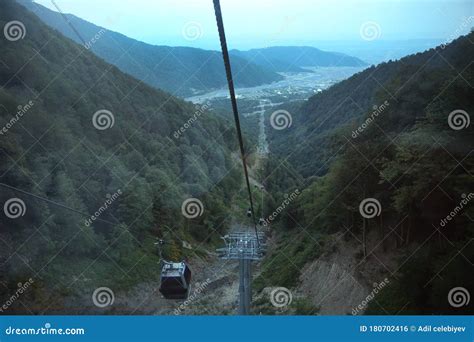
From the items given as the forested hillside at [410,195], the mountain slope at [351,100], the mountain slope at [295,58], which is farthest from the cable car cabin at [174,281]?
the mountain slope at [295,58]

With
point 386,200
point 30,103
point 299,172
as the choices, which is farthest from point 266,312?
point 299,172

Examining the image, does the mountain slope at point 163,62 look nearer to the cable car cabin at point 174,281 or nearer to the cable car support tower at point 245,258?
the cable car support tower at point 245,258

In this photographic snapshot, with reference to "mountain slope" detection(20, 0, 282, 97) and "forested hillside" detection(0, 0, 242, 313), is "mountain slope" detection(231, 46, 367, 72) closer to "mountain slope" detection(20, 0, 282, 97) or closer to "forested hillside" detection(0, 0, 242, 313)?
"mountain slope" detection(20, 0, 282, 97)

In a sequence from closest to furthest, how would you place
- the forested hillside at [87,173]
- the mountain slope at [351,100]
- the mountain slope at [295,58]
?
the forested hillside at [87,173] < the mountain slope at [351,100] < the mountain slope at [295,58]

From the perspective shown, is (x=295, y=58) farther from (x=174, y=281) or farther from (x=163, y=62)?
(x=174, y=281)

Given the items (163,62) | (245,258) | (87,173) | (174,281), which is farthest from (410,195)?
(163,62)

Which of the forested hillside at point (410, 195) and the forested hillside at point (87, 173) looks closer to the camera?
the forested hillside at point (410, 195)

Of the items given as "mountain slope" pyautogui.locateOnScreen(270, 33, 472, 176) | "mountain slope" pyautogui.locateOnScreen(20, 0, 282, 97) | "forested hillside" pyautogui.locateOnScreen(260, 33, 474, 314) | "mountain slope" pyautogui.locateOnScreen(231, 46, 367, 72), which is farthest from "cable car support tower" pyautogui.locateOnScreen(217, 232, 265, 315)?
"mountain slope" pyautogui.locateOnScreen(20, 0, 282, 97)
